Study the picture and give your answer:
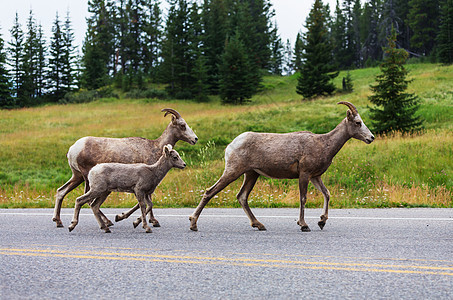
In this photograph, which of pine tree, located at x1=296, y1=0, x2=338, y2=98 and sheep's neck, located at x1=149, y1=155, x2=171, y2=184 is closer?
sheep's neck, located at x1=149, y1=155, x2=171, y2=184

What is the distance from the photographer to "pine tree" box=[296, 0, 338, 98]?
51.0 meters

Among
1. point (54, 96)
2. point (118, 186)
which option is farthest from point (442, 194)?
point (54, 96)

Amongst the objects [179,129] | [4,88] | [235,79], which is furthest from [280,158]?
[4,88]

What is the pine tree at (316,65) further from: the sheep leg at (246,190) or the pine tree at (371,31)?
the pine tree at (371,31)

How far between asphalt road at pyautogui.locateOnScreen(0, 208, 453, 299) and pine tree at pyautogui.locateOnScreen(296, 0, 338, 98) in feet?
143

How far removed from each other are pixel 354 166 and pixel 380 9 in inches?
4084

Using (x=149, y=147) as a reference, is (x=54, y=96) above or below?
above

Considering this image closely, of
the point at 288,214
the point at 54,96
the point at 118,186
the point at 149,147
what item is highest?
the point at 54,96

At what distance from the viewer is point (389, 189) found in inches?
513

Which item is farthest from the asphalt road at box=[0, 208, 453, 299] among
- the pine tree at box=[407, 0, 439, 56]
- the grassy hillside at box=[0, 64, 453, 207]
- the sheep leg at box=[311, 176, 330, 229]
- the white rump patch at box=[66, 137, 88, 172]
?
the pine tree at box=[407, 0, 439, 56]

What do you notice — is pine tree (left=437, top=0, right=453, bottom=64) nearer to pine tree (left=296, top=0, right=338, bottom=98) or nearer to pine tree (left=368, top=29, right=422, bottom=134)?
pine tree (left=296, top=0, right=338, bottom=98)

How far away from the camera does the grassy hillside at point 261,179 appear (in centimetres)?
1266

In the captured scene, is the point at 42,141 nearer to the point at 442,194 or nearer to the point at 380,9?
the point at 442,194

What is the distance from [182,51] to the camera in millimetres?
66500
